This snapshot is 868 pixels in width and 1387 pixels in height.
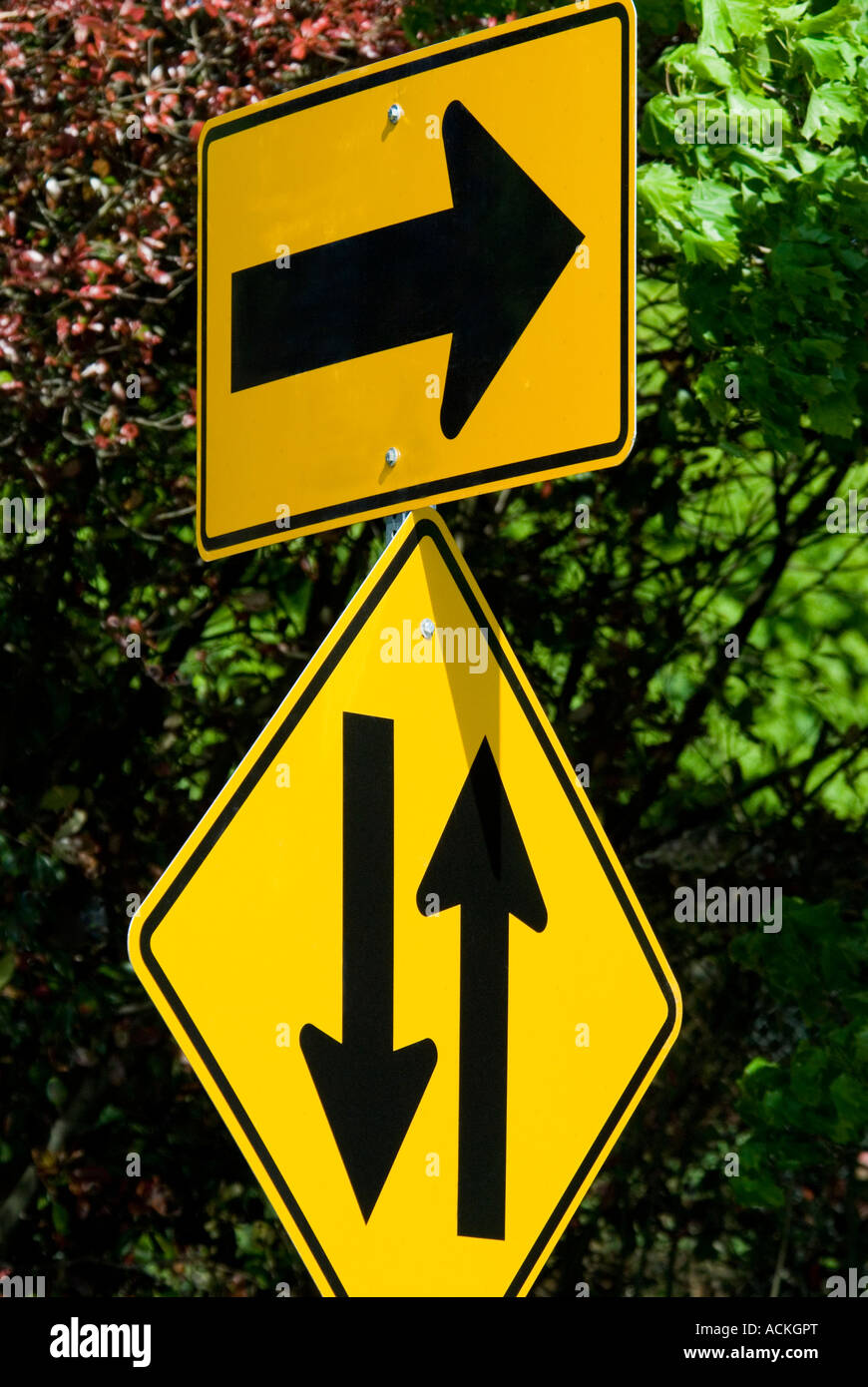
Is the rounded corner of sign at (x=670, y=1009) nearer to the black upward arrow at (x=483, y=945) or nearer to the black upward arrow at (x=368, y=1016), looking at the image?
the black upward arrow at (x=483, y=945)

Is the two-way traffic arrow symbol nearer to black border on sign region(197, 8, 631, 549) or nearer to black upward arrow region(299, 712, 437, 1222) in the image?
black upward arrow region(299, 712, 437, 1222)

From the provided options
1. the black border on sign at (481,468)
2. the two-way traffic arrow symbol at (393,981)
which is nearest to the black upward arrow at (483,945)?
the two-way traffic arrow symbol at (393,981)

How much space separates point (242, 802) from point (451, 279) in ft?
2.43

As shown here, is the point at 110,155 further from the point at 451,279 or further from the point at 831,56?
the point at 451,279

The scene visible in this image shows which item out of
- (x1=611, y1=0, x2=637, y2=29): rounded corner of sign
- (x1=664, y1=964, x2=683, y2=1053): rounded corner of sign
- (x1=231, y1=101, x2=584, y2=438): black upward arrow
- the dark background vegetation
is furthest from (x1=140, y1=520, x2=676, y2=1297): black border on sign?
the dark background vegetation

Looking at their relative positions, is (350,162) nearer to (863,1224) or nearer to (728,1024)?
(728,1024)

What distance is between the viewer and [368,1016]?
1748 millimetres

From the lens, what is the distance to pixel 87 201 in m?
3.92

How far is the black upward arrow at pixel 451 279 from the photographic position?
1.77 meters

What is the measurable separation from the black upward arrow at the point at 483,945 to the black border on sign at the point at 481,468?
35 cm

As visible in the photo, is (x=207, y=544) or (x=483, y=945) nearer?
(x=483, y=945)

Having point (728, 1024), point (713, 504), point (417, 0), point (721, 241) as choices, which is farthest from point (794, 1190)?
point (417, 0)

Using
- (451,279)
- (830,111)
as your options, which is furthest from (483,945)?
(830,111)

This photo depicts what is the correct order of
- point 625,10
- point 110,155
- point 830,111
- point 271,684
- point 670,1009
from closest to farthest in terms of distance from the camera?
point 625,10 < point 670,1009 < point 830,111 < point 110,155 < point 271,684
